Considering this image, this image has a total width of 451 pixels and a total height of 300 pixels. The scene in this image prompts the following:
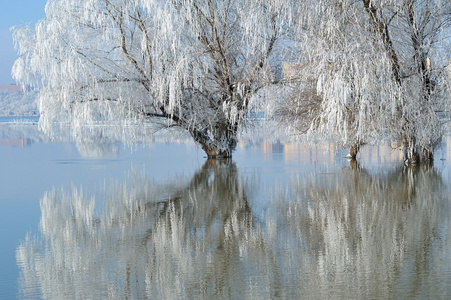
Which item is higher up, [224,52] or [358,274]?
[224,52]

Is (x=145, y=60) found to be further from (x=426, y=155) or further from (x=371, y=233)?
(x=371, y=233)

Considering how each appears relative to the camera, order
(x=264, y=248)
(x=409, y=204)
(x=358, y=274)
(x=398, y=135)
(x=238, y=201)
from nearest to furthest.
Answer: (x=358, y=274)
(x=264, y=248)
(x=409, y=204)
(x=238, y=201)
(x=398, y=135)

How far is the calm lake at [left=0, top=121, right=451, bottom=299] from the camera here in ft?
13.8

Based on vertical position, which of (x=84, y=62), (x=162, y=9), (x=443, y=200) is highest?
(x=162, y=9)

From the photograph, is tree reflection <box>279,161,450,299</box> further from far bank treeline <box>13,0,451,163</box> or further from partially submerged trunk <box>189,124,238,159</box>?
partially submerged trunk <box>189,124,238,159</box>

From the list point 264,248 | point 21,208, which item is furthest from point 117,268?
point 21,208

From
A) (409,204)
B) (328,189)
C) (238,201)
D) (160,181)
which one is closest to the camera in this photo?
(409,204)

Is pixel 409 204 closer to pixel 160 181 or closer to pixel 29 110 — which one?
pixel 160 181

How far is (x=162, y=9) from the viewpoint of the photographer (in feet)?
47.6

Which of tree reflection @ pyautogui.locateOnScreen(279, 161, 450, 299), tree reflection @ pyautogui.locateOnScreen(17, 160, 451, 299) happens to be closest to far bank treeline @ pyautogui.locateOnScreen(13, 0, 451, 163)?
tree reflection @ pyautogui.locateOnScreen(279, 161, 450, 299)

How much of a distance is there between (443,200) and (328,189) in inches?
76.2

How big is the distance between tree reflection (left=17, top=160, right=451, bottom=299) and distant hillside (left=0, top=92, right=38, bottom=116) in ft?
311

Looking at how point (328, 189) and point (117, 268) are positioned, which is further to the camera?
point (328, 189)

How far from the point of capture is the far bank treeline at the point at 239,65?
1187 cm
